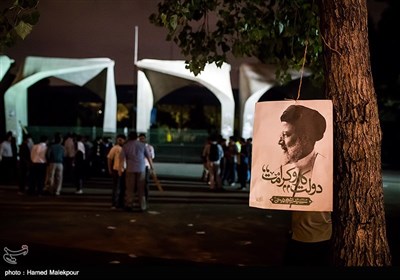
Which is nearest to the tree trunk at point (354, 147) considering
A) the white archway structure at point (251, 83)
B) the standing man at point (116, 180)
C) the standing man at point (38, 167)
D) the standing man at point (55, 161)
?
the standing man at point (116, 180)

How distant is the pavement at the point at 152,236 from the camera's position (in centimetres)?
335

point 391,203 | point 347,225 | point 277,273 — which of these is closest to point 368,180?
point 347,225

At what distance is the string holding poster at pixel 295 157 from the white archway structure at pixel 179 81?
67.9 feet

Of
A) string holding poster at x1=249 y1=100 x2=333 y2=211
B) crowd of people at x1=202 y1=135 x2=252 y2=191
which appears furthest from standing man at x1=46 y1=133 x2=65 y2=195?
string holding poster at x1=249 y1=100 x2=333 y2=211

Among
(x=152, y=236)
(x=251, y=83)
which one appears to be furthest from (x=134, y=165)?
(x=251, y=83)

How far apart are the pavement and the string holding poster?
17.5 inches

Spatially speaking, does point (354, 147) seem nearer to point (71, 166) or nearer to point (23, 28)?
point (23, 28)

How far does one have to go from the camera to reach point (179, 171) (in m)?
24.1

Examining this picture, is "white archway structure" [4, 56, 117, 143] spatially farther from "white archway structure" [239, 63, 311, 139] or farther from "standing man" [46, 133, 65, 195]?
"standing man" [46, 133, 65, 195]

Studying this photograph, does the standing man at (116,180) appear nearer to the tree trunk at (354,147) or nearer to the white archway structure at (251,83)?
the tree trunk at (354,147)

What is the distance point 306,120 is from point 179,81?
25.1 meters

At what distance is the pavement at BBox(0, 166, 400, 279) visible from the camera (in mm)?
3353

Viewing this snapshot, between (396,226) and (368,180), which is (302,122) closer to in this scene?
(368,180)

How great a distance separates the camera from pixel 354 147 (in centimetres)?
320
